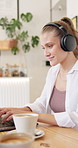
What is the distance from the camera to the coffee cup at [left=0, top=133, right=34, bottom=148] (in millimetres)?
554

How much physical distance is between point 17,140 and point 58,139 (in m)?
0.42

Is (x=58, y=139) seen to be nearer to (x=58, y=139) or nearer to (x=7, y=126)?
(x=58, y=139)

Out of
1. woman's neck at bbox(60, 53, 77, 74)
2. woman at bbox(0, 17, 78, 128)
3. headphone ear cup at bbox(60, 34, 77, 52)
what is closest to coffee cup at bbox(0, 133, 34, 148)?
woman at bbox(0, 17, 78, 128)

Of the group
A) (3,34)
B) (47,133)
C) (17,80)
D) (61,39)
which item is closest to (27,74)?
(17,80)

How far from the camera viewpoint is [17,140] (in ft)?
2.03

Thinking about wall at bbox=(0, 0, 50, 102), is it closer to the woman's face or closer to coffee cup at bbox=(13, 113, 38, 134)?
the woman's face

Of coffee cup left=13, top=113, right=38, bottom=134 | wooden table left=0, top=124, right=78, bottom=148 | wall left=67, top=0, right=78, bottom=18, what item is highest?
wall left=67, top=0, right=78, bottom=18

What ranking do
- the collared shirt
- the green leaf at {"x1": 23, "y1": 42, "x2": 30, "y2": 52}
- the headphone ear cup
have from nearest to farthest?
the collared shirt, the headphone ear cup, the green leaf at {"x1": 23, "y1": 42, "x2": 30, "y2": 52}

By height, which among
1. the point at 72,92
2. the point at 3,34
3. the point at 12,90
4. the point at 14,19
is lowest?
the point at 12,90

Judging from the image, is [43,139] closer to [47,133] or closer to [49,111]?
[47,133]

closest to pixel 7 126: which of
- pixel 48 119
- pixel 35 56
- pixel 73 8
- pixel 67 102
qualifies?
pixel 48 119

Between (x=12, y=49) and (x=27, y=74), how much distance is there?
515 mm

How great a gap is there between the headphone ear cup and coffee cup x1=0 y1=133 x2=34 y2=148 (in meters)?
0.92

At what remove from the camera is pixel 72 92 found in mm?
1504
